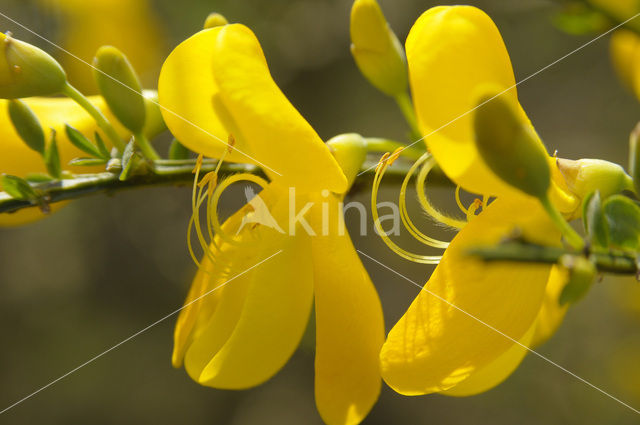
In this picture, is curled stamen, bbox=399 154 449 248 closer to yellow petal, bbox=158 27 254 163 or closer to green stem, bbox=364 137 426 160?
green stem, bbox=364 137 426 160

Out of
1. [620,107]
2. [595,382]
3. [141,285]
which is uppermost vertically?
[141,285]

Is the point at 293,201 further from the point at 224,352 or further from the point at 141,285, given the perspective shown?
the point at 141,285

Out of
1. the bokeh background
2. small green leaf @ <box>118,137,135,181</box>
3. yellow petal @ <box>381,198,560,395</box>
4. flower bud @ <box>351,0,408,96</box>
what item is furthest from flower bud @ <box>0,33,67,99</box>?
the bokeh background

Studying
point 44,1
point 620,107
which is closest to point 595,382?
point 620,107

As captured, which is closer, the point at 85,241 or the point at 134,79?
the point at 134,79

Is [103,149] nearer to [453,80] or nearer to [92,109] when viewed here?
[92,109]

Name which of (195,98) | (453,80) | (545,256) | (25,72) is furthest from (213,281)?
(545,256)

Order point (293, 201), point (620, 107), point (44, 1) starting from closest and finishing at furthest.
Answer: point (293, 201) → point (44, 1) → point (620, 107)
